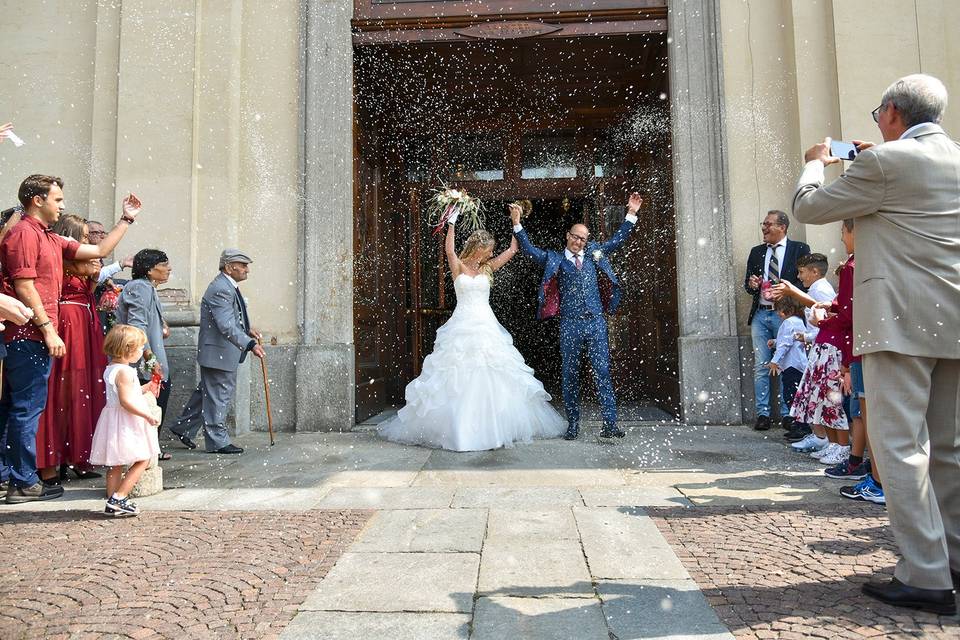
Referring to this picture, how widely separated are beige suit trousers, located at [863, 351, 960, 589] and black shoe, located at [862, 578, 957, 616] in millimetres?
25

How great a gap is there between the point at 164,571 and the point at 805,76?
7.06 metres

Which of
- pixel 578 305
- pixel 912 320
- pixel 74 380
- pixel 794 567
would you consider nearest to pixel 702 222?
pixel 578 305

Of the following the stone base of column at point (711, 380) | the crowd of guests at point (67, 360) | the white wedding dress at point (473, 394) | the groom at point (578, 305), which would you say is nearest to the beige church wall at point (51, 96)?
the crowd of guests at point (67, 360)

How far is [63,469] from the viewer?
4.87 meters

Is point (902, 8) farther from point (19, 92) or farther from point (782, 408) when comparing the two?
point (19, 92)

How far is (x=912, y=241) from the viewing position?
244 cm

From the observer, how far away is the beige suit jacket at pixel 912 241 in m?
2.39

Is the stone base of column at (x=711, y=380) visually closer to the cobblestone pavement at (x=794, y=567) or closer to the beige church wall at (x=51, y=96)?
the cobblestone pavement at (x=794, y=567)

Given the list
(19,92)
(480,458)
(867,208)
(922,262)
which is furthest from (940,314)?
(19,92)

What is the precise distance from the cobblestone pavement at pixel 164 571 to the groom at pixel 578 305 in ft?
9.87

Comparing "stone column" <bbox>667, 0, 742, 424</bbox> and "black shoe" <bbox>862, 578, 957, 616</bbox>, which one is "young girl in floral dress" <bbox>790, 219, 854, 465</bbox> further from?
"black shoe" <bbox>862, 578, 957, 616</bbox>

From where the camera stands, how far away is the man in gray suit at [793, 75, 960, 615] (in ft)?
7.66

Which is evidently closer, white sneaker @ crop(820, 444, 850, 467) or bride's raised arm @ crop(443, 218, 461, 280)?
white sneaker @ crop(820, 444, 850, 467)

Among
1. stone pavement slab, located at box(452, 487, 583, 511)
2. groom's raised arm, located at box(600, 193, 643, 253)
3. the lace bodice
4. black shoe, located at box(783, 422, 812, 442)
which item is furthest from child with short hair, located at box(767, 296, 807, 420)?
stone pavement slab, located at box(452, 487, 583, 511)
